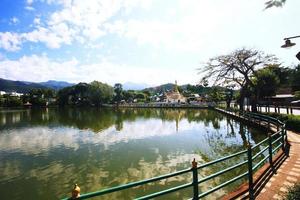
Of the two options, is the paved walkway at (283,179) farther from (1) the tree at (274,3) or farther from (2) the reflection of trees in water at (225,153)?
(1) the tree at (274,3)

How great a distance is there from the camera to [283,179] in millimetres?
7598

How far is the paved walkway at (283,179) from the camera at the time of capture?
6.45 metres

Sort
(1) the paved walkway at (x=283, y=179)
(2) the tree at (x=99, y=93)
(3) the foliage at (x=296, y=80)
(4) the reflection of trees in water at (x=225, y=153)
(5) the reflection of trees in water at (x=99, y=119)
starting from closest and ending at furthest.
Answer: (1) the paved walkway at (x=283, y=179)
(4) the reflection of trees in water at (x=225, y=153)
(5) the reflection of trees in water at (x=99, y=119)
(3) the foliage at (x=296, y=80)
(2) the tree at (x=99, y=93)

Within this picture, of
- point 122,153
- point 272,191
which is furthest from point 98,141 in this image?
point 272,191

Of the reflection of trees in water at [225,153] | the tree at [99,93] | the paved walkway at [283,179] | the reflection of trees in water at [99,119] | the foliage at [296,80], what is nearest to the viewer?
the paved walkway at [283,179]

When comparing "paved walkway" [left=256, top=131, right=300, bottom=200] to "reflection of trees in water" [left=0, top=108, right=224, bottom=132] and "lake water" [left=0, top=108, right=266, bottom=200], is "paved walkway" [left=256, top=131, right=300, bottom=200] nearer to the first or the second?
"lake water" [left=0, top=108, right=266, bottom=200]

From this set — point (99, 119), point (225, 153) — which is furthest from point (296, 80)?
point (99, 119)

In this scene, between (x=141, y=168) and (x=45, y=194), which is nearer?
(x=45, y=194)

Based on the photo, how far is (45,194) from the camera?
9.80 meters

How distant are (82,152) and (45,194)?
707 centimetres

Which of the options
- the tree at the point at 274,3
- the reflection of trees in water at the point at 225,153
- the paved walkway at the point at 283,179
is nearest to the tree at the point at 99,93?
the reflection of trees in water at the point at 225,153

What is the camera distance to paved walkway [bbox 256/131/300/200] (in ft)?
21.2

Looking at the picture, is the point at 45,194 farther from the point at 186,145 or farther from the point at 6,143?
the point at 6,143

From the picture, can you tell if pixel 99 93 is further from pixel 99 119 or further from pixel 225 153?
pixel 225 153
